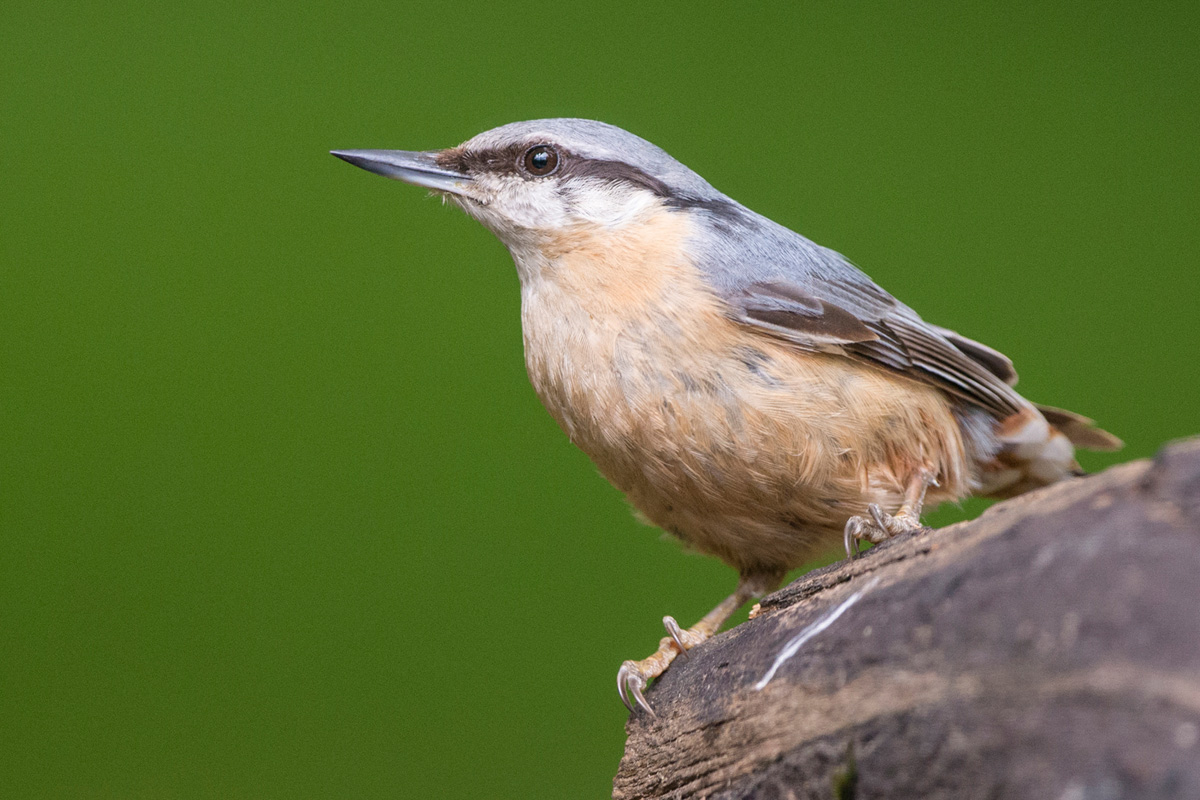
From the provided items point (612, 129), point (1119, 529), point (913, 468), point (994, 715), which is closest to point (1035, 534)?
point (1119, 529)

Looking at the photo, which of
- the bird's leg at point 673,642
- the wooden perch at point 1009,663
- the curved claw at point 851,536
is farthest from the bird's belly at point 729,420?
the wooden perch at point 1009,663

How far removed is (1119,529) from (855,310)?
1214 millimetres

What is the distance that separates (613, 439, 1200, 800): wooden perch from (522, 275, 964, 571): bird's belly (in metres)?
0.49

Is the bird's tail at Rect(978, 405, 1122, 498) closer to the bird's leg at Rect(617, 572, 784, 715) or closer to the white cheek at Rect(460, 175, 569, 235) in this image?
the bird's leg at Rect(617, 572, 784, 715)

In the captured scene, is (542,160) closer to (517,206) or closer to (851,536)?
(517,206)

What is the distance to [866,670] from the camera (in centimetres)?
121

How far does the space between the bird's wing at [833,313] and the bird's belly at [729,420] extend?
5 cm

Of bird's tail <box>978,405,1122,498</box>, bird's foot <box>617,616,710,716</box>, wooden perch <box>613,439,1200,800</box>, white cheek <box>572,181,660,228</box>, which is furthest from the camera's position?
bird's tail <box>978,405,1122,498</box>

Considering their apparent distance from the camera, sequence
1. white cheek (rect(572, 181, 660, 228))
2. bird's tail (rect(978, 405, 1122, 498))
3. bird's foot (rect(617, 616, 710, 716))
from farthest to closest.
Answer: bird's tail (rect(978, 405, 1122, 498))
white cheek (rect(572, 181, 660, 228))
bird's foot (rect(617, 616, 710, 716))

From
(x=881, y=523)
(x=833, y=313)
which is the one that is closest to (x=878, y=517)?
(x=881, y=523)

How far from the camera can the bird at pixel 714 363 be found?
6.32ft

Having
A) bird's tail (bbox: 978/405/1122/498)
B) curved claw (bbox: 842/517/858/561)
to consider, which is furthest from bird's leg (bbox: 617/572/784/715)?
bird's tail (bbox: 978/405/1122/498)

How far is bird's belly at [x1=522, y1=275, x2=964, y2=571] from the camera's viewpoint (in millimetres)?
1910

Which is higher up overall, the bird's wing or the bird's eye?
the bird's eye
